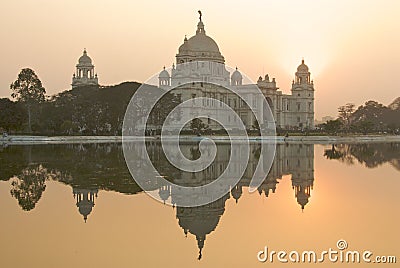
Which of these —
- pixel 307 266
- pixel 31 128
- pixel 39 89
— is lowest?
pixel 307 266

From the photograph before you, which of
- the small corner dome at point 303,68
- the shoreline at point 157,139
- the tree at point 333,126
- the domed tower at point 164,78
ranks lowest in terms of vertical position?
the shoreline at point 157,139

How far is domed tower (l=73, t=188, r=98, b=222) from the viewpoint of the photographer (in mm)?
12841

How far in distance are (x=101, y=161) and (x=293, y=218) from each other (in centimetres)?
1563

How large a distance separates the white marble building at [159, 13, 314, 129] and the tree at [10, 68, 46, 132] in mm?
24604

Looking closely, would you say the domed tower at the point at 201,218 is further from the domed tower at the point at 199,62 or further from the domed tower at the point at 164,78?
the domed tower at the point at 164,78

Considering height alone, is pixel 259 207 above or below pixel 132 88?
below

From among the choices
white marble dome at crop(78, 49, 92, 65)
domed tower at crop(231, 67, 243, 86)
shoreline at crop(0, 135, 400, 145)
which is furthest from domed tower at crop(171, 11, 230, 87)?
shoreline at crop(0, 135, 400, 145)

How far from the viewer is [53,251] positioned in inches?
368

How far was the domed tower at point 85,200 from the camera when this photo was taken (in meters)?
12.8

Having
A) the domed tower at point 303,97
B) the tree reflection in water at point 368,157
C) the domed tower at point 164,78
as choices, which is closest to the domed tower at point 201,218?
the tree reflection in water at point 368,157

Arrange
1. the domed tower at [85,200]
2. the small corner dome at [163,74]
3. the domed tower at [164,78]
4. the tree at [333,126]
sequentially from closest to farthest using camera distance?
the domed tower at [85,200], the tree at [333,126], the domed tower at [164,78], the small corner dome at [163,74]

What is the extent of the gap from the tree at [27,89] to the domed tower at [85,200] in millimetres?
42212

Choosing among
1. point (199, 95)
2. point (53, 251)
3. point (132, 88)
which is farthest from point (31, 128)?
point (53, 251)

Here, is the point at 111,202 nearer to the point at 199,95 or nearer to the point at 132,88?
the point at 132,88
